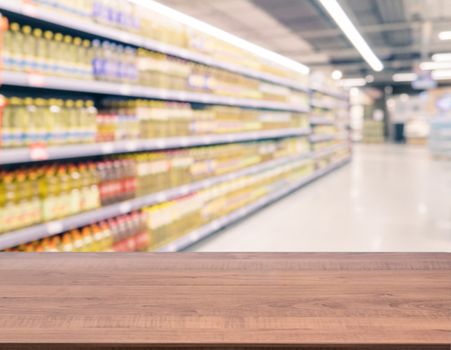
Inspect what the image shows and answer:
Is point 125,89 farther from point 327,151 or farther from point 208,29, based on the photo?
point 327,151

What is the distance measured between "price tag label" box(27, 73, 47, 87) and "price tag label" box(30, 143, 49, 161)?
34cm

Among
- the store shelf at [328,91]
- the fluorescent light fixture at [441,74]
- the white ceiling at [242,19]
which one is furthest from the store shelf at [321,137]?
the fluorescent light fixture at [441,74]

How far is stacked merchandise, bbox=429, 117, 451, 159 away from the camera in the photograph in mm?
14938

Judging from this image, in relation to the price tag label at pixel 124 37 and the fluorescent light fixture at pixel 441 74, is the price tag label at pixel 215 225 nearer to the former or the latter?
the price tag label at pixel 124 37

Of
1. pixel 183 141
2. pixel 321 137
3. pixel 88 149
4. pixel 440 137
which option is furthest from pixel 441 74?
pixel 88 149

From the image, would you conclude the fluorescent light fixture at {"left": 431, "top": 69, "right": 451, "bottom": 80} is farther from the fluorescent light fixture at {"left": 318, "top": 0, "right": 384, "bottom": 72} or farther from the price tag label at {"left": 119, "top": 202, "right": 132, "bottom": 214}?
the price tag label at {"left": 119, "top": 202, "right": 132, "bottom": 214}

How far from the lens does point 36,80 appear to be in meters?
2.74

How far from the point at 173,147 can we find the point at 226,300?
3.85 meters

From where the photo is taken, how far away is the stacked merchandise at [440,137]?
1494cm

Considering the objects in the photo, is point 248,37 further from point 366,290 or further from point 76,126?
point 366,290

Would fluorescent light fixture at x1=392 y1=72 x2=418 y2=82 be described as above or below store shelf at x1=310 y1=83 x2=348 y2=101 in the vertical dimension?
above

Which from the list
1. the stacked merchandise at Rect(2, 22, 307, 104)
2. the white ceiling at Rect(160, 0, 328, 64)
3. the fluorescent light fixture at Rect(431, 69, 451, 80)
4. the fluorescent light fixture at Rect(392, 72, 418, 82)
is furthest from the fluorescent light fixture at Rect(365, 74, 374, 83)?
the stacked merchandise at Rect(2, 22, 307, 104)

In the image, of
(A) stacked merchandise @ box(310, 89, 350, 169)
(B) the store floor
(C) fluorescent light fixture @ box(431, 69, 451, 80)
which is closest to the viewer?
(B) the store floor

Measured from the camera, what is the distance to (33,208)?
2.79 m
